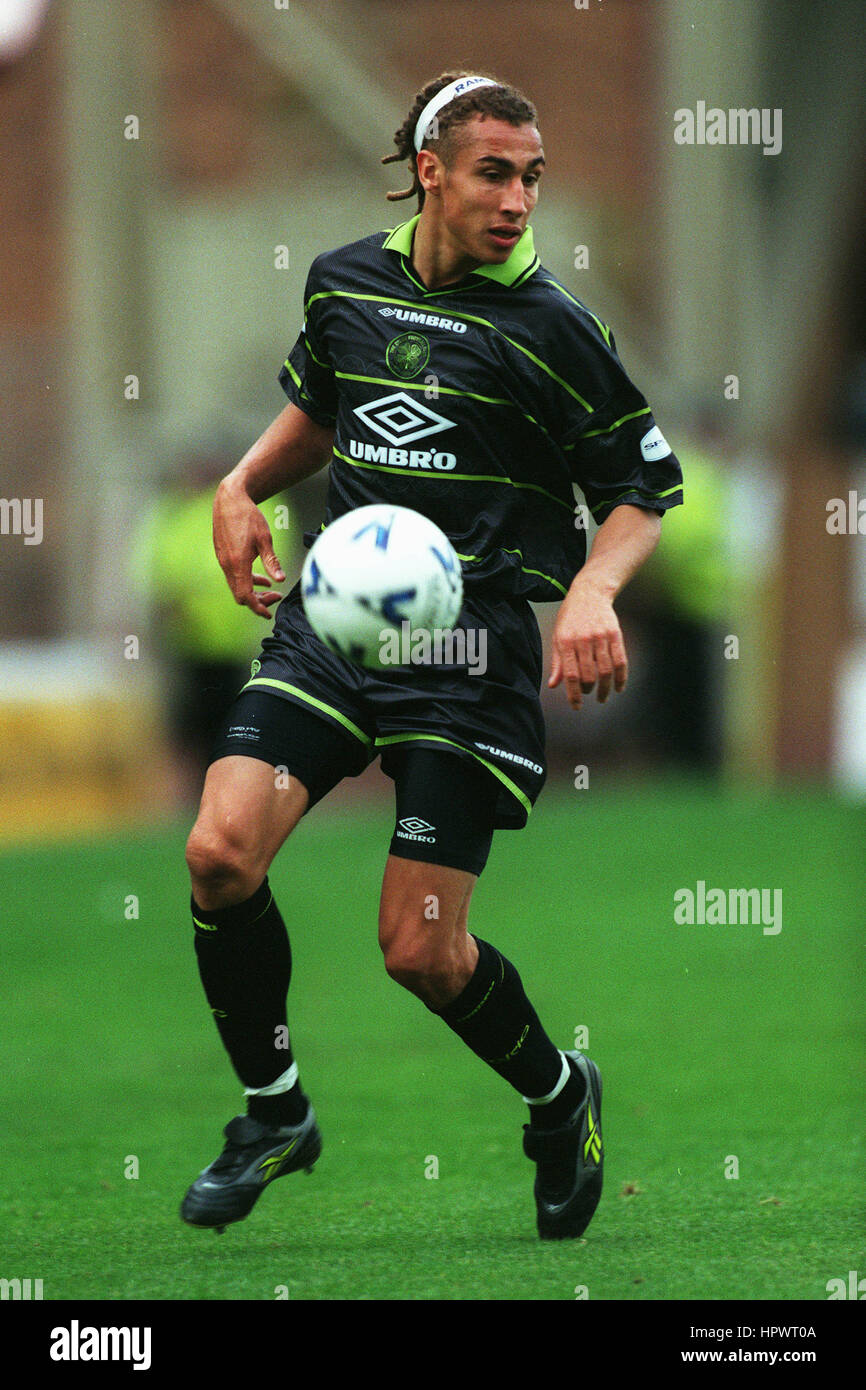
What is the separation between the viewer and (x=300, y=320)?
679 inches

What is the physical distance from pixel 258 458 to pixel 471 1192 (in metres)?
1.87

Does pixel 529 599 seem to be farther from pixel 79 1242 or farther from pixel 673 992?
pixel 673 992

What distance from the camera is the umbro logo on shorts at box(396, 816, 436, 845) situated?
4637mm

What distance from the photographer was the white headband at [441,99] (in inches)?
185

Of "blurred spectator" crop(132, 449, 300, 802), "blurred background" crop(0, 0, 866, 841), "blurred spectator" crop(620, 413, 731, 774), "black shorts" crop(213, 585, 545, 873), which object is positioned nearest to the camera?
"black shorts" crop(213, 585, 545, 873)

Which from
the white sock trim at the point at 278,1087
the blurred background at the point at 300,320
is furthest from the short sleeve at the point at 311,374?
the blurred background at the point at 300,320

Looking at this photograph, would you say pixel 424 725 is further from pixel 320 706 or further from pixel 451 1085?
pixel 451 1085

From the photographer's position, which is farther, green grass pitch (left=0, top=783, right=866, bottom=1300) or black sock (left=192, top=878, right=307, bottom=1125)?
black sock (left=192, top=878, right=307, bottom=1125)

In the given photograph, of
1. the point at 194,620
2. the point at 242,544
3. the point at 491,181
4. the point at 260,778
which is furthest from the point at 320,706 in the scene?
the point at 194,620

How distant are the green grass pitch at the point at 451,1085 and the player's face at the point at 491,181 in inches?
86.0

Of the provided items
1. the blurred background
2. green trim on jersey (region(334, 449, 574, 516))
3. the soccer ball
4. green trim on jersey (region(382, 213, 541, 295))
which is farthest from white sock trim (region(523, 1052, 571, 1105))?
the blurred background

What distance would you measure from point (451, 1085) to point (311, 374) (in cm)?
282

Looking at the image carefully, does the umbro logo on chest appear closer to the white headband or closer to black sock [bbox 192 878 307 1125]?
the white headband
